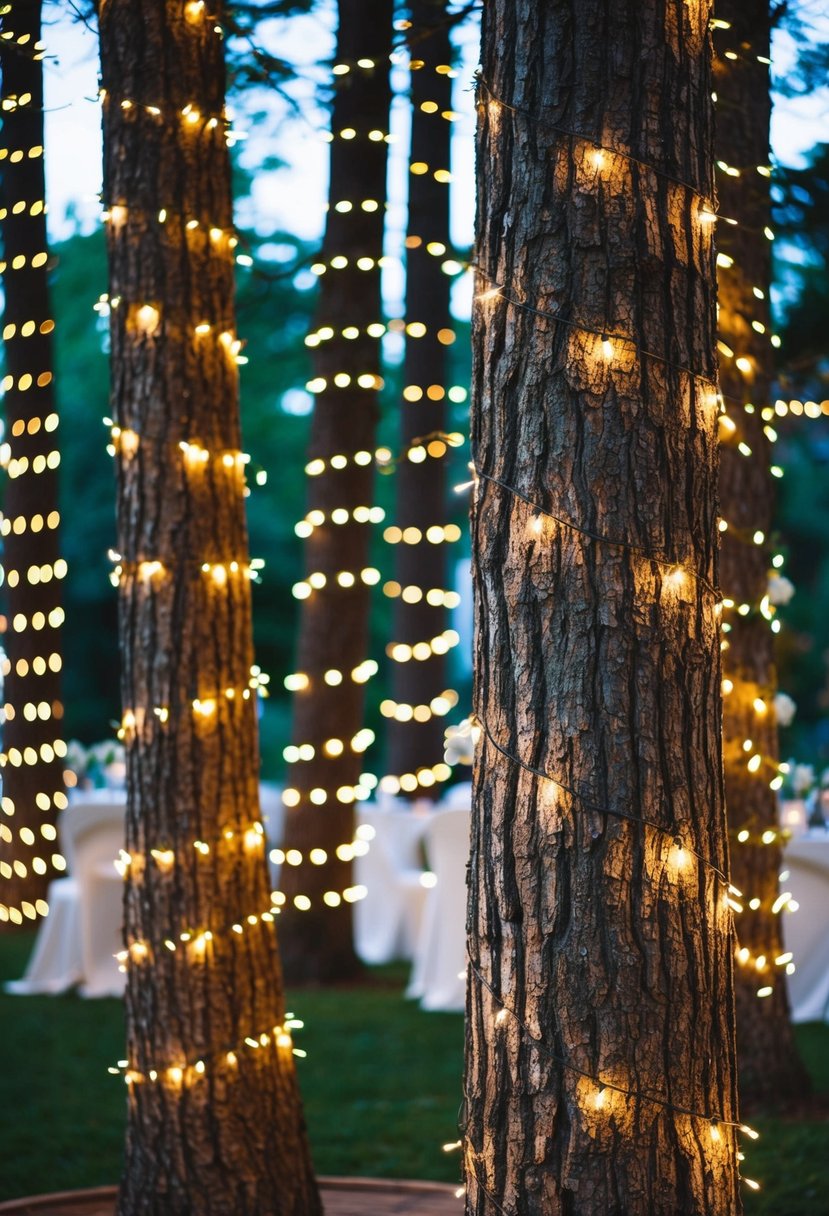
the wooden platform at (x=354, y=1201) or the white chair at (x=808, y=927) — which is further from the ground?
the white chair at (x=808, y=927)

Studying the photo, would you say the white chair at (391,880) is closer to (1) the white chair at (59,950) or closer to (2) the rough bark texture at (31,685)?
(1) the white chair at (59,950)

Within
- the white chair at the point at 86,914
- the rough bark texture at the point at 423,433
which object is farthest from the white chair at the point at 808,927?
the white chair at the point at 86,914

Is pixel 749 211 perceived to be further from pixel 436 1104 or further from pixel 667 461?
pixel 436 1104

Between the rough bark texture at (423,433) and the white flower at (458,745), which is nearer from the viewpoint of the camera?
the white flower at (458,745)

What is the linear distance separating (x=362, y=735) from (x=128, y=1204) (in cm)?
364

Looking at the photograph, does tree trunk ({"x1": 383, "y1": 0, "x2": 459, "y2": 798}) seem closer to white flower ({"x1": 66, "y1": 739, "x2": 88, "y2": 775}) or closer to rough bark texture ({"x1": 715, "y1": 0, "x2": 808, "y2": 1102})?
white flower ({"x1": 66, "y1": 739, "x2": 88, "y2": 775})

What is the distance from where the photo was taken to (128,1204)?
3.10 m

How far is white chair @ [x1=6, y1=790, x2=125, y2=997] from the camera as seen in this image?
6.61 meters

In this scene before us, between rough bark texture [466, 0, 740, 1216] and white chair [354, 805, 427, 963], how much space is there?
554 cm

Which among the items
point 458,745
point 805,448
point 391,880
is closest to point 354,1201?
point 458,745

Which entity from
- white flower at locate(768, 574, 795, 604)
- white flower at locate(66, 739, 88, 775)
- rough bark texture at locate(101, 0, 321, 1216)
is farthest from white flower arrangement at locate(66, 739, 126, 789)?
rough bark texture at locate(101, 0, 321, 1216)

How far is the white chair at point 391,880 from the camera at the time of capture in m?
7.61

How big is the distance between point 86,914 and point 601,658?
5320 millimetres

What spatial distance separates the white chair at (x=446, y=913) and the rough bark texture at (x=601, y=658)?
13.6 ft
